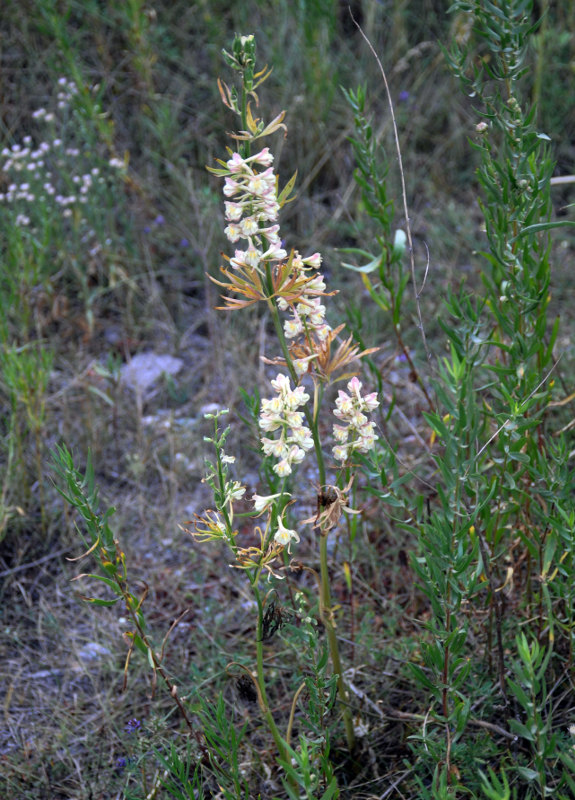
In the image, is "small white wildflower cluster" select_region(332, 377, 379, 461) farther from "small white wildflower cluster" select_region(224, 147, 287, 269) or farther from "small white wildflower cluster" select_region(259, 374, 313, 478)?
"small white wildflower cluster" select_region(224, 147, 287, 269)

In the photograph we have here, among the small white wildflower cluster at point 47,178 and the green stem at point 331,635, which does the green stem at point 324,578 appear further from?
the small white wildflower cluster at point 47,178

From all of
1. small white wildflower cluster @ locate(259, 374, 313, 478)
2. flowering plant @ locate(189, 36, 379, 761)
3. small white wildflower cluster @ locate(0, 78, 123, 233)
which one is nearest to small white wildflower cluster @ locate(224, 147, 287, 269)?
flowering plant @ locate(189, 36, 379, 761)

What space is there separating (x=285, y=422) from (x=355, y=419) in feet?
0.49

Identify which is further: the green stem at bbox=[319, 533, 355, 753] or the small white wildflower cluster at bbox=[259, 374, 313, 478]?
the green stem at bbox=[319, 533, 355, 753]

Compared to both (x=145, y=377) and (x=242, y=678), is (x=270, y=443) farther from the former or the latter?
(x=145, y=377)

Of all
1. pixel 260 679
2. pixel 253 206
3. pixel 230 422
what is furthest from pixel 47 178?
pixel 260 679

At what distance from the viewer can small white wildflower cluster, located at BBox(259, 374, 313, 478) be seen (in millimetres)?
1346

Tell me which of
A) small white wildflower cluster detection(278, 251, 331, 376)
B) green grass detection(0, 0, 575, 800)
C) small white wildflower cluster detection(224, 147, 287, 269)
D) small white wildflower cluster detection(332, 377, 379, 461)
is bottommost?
green grass detection(0, 0, 575, 800)

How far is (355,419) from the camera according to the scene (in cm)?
142

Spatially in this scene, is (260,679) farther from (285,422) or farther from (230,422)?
(230,422)

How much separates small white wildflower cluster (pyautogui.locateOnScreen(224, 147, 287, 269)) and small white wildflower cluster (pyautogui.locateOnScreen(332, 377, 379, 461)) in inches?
11.8

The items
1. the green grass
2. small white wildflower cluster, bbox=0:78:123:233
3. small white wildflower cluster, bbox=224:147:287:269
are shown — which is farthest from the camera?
small white wildflower cluster, bbox=0:78:123:233

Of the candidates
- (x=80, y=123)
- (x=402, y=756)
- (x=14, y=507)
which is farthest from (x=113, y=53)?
(x=402, y=756)

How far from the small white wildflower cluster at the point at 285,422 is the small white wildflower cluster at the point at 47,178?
2.12m
